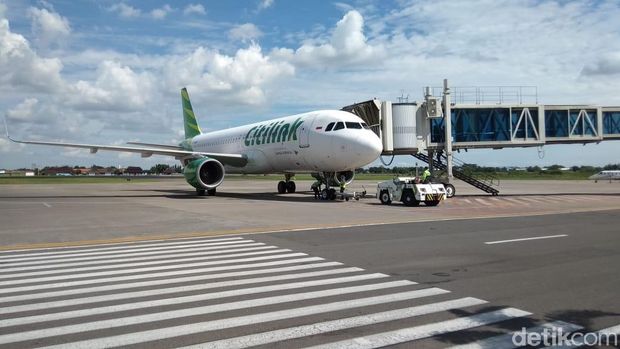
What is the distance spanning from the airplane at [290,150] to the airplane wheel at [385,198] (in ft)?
6.62

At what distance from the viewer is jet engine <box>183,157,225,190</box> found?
29.6 m

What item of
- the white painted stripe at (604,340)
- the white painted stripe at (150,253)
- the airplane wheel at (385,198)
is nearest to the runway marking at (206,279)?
the white painted stripe at (150,253)

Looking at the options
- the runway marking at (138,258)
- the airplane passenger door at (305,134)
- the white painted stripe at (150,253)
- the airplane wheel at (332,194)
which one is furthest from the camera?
the airplane wheel at (332,194)

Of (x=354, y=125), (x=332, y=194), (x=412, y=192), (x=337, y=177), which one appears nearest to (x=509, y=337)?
(x=412, y=192)

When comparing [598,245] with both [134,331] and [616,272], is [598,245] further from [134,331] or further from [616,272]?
[134,331]

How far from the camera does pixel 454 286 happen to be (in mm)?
7430

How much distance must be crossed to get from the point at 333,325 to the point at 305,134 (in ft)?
69.4

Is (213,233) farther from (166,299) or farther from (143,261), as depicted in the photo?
(166,299)

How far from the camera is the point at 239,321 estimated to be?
5.78 meters

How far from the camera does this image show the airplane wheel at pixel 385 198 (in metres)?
25.5

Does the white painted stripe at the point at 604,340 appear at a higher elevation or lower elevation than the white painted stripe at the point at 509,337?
lower

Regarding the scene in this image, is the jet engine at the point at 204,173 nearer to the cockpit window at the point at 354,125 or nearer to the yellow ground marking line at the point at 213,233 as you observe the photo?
the cockpit window at the point at 354,125

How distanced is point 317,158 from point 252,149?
7229 millimetres

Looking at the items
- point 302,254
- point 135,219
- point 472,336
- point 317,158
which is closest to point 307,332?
point 472,336
